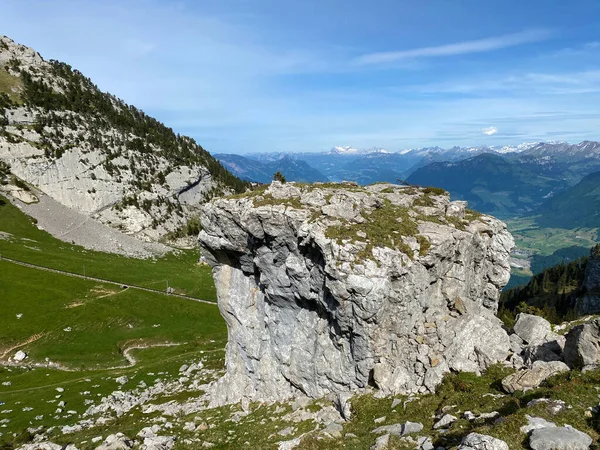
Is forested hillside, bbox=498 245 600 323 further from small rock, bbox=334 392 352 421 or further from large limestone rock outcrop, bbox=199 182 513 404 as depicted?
small rock, bbox=334 392 352 421

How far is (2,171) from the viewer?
134000 mm

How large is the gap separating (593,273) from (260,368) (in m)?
186

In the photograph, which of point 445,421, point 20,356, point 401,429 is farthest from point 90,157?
point 445,421

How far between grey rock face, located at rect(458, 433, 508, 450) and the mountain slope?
144420 mm

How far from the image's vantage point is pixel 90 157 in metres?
152

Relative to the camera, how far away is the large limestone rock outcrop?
2477cm

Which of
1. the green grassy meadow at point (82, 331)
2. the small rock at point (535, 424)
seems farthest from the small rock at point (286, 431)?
the green grassy meadow at point (82, 331)

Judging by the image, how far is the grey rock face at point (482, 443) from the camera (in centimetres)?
1339

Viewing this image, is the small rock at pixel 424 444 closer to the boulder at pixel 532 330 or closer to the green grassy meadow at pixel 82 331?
the boulder at pixel 532 330

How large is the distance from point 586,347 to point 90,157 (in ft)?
566

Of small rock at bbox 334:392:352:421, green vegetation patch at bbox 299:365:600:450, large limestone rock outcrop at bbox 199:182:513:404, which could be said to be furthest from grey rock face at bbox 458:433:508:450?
small rock at bbox 334:392:352:421

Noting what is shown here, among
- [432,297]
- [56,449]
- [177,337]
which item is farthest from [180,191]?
[432,297]

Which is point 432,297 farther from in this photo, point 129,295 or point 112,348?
point 129,295

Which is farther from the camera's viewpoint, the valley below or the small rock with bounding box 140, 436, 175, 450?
the small rock with bounding box 140, 436, 175, 450
